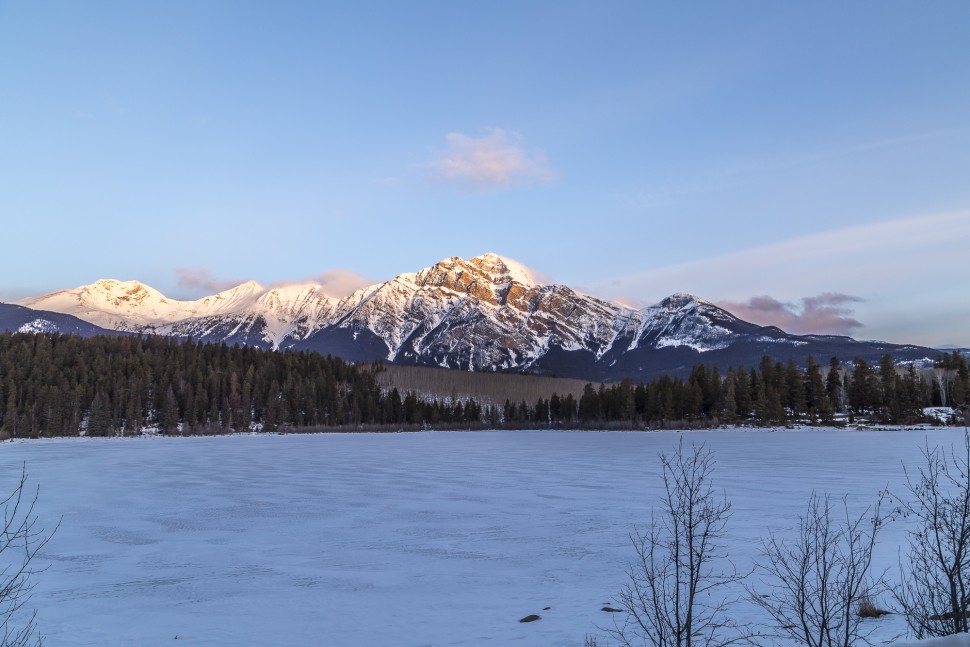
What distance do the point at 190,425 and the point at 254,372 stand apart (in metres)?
24.5

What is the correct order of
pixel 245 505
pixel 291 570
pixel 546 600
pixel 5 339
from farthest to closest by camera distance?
pixel 5 339, pixel 245 505, pixel 291 570, pixel 546 600

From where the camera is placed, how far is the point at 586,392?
5699 inches

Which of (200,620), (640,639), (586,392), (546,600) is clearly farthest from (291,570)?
(586,392)

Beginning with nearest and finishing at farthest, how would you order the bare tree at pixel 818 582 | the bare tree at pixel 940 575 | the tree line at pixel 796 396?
the bare tree at pixel 940 575 → the bare tree at pixel 818 582 → the tree line at pixel 796 396

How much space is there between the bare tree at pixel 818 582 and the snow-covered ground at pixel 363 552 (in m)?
0.69

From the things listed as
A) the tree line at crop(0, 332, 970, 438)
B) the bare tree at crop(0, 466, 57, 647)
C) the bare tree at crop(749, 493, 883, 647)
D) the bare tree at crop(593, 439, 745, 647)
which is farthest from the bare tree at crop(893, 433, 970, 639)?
the tree line at crop(0, 332, 970, 438)

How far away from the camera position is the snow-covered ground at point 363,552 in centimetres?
1141

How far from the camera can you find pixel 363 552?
17000mm

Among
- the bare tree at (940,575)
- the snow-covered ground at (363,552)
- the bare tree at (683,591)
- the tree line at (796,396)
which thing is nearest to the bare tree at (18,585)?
the snow-covered ground at (363,552)

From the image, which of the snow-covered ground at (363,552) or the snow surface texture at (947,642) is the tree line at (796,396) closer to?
the snow-covered ground at (363,552)

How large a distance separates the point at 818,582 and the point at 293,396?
133 metres

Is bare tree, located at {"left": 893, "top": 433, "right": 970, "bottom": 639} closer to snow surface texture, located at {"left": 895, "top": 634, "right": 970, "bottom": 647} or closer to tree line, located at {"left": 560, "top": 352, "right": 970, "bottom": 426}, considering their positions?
snow surface texture, located at {"left": 895, "top": 634, "right": 970, "bottom": 647}

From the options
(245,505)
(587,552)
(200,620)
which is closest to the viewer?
(200,620)

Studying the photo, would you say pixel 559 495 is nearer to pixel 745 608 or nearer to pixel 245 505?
pixel 245 505
